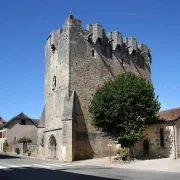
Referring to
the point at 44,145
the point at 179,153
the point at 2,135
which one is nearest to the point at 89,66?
the point at 44,145

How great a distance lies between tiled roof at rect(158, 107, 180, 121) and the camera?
24.3 m

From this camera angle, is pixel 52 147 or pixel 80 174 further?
pixel 52 147

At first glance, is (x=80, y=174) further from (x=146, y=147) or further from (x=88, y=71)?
(x=88, y=71)

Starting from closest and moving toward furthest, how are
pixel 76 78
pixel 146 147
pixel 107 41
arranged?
1. pixel 146 147
2. pixel 76 78
3. pixel 107 41

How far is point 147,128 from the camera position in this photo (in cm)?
2634

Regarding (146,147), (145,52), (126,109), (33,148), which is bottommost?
(33,148)

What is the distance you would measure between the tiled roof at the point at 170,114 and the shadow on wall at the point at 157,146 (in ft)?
3.47

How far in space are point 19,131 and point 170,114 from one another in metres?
37.1

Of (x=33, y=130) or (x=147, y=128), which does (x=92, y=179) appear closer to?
(x=147, y=128)

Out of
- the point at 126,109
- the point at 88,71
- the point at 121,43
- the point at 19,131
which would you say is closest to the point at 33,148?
the point at 88,71

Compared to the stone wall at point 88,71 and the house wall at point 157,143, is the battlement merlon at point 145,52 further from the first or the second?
the house wall at point 157,143

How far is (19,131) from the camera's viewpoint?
5597 cm

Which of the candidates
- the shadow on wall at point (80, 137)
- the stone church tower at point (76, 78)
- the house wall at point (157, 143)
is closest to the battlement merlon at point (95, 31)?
the stone church tower at point (76, 78)

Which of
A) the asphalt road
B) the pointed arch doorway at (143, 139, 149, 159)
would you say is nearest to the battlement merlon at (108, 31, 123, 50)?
the pointed arch doorway at (143, 139, 149, 159)
